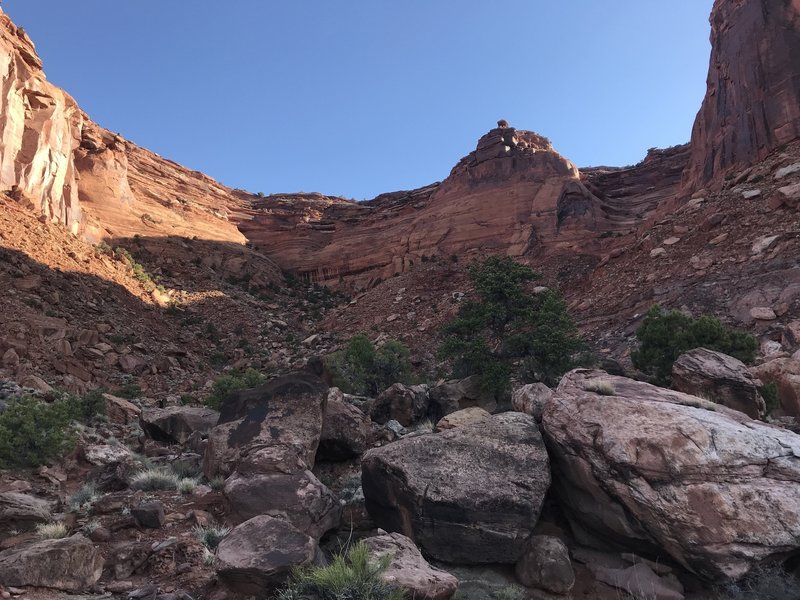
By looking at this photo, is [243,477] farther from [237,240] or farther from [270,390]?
[237,240]

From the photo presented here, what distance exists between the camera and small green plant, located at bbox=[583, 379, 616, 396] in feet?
22.2

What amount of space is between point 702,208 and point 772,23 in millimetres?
12844

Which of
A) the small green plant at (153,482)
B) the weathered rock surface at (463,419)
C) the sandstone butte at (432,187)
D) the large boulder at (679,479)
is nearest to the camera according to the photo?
the large boulder at (679,479)

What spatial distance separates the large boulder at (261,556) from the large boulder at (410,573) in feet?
2.52

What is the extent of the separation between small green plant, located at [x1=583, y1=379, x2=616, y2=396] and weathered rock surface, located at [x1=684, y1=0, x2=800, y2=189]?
28935 mm

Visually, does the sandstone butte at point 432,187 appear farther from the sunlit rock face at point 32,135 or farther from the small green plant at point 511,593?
the small green plant at point 511,593

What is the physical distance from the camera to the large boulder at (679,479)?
492cm

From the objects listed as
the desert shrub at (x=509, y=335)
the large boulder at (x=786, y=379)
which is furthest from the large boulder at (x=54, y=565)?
the large boulder at (x=786, y=379)

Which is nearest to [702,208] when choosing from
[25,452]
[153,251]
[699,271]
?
[699,271]

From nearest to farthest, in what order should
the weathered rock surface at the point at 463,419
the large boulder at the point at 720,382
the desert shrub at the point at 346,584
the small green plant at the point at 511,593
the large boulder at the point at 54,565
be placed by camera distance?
1. the desert shrub at the point at 346,584
2. the large boulder at the point at 54,565
3. the small green plant at the point at 511,593
4. the weathered rock surface at the point at 463,419
5. the large boulder at the point at 720,382

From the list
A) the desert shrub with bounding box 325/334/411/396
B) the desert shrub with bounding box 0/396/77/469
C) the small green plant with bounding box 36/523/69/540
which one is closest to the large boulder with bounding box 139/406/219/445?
the desert shrub with bounding box 0/396/77/469

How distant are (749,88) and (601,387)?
32753mm

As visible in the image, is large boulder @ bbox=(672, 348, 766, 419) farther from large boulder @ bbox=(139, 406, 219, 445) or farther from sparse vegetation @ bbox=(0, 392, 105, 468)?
sparse vegetation @ bbox=(0, 392, 105, 468)

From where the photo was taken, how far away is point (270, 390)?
8.63 meters
